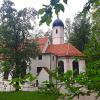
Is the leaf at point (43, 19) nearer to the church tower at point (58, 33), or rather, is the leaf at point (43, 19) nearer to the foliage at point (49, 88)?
the foliage at point (49, 88)

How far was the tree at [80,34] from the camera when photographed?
187 ft

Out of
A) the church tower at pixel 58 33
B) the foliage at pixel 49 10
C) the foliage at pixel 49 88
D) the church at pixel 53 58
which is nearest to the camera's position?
the foliage at pixel 49 10

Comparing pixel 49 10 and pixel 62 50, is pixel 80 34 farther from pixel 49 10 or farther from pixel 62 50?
pixel 49 10

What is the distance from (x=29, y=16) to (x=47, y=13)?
35.0 m

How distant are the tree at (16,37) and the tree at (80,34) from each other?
20114 millimetres

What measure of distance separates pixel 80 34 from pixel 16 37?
21.7 m

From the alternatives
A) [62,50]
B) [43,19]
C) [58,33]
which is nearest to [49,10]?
[43,19]

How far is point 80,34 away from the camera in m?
57.2

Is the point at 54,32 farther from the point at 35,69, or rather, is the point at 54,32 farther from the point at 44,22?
the point at 44,22

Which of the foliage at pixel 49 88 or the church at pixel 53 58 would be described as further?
the church at pixel 53 58

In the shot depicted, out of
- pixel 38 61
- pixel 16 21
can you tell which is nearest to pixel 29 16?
pixel 16 21

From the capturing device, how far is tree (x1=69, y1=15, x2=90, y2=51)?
187 ft

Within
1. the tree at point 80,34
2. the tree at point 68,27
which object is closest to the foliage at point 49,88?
the tree at point 80,34

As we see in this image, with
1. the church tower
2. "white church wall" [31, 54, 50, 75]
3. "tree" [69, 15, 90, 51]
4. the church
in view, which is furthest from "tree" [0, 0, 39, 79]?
"tree" [69, 15, 90, 51]
